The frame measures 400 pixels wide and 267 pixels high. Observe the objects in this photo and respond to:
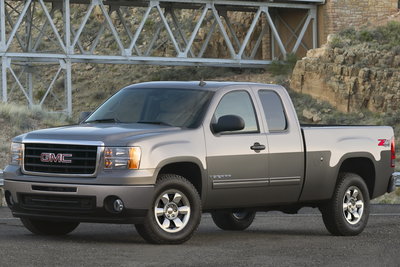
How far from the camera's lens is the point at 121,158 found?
12.4 meters

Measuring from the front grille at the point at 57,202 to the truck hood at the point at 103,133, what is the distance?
0.62 m

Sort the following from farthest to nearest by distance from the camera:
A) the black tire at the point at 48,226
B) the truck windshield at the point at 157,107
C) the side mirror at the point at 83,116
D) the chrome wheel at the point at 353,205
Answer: the chrome wheel at the point at 353,205, the side mirror at the point at 83,116, the black tire at the point at 48,226, the truck windshield at the point at 157,107

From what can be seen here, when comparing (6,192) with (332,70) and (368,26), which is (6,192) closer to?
(332,70)

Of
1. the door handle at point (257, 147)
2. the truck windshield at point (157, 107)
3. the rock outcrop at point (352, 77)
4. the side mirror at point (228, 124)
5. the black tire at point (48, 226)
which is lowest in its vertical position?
the rock outcrop at point (352, 77)

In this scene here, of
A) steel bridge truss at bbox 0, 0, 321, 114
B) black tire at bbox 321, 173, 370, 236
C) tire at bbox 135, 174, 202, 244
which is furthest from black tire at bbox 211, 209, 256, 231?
steel bridge truss at bbox 0, 0, 321, 114

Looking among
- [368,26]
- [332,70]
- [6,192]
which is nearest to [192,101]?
[6,192]

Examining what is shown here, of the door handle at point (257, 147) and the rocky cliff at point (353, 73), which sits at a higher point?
the door handle at point (257, 147)

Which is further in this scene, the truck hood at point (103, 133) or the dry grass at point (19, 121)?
the dry grass at point (19, 121)

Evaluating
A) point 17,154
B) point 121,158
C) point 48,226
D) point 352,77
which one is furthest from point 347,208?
point 352,77

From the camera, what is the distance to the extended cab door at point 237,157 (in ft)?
43.1

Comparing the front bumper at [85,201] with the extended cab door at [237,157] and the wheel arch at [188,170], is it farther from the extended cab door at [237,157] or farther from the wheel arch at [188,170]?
the extended cab door at [237,157]

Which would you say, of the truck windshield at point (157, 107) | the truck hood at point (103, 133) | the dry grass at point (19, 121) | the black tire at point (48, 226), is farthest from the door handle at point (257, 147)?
the dry grass at point (19, 121)

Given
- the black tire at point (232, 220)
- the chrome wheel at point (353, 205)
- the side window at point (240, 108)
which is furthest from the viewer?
the black tire at point (232, 220)

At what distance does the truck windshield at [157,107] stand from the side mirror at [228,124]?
22 cm
